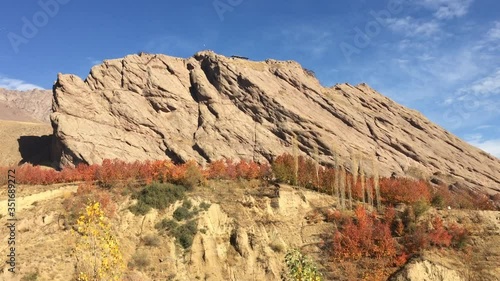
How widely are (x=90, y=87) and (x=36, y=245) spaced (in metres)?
42.8

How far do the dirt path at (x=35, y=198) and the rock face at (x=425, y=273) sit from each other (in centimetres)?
3793

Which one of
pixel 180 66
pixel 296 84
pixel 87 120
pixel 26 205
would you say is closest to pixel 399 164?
pixel 296 84

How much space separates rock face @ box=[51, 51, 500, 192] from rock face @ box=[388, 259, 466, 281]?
31.0 m

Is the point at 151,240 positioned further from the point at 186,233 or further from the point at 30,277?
the point at 30,277

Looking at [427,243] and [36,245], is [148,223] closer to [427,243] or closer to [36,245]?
[36,245]

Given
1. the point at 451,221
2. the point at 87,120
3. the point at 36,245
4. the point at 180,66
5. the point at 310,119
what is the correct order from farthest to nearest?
the point at 180,66, the point at 310,119, the point at 87,120, the point at 451,221, the point at 36,245

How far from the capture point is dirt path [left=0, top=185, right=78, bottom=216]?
146 ft

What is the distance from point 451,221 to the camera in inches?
1909

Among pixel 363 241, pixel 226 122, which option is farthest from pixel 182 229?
pixel 226 122

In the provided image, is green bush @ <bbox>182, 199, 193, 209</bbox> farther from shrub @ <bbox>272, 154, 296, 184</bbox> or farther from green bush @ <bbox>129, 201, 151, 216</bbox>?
shrub @ <bbox>272, 154, 296, 184</bbox>

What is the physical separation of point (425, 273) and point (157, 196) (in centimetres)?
2940

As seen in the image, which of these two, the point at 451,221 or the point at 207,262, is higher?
the point at 451,221

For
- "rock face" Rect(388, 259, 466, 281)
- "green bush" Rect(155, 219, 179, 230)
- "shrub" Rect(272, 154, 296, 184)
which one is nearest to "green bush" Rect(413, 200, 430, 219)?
"rock face" Rect(388, 259, 466, 281)

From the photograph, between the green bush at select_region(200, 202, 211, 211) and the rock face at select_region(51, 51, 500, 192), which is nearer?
the green bush at select_region(200, 202, 211, 211)
